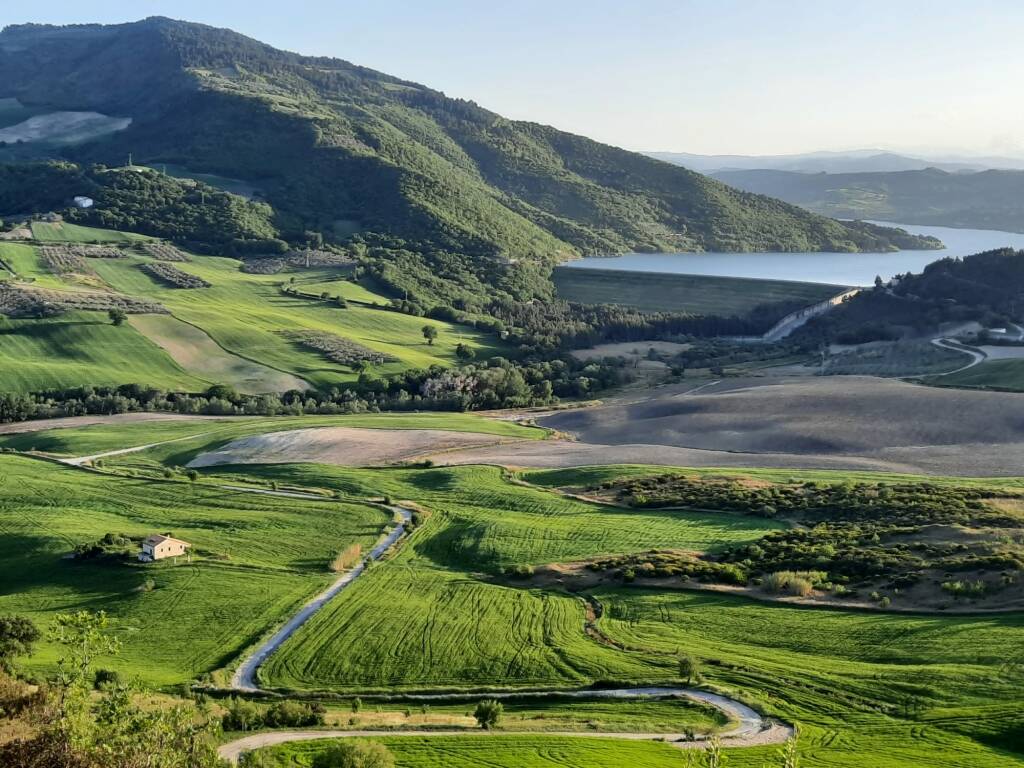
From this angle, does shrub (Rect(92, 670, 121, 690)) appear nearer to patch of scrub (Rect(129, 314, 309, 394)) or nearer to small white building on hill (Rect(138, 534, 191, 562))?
small white building on hill (Rect(138, 534, 191, 562))

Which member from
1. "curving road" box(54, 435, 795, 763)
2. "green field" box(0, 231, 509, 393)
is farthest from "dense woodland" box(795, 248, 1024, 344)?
"curving road" box(54, 435, 795, 763)

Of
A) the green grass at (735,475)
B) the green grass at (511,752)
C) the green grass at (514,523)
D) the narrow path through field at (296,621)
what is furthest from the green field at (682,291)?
the green grass at (511,752)

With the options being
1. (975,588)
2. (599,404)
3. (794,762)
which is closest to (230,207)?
(599,404)

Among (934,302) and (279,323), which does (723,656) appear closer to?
(279,323)

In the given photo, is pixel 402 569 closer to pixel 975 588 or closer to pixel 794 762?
pixel 975 588

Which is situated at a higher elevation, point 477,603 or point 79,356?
point 79,356

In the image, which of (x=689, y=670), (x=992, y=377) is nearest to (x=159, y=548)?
(x=689, y=670)
